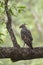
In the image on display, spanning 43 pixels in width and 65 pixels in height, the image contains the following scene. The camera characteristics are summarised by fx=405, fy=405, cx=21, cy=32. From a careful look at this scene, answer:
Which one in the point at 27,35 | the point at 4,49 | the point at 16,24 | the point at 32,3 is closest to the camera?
the point at 4,49

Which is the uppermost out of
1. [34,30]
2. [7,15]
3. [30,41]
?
[7,15]

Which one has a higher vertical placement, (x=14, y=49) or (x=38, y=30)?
(x=14, y=49)

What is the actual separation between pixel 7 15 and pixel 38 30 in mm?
6780

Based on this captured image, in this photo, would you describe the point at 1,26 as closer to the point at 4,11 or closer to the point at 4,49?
the point at 4,11

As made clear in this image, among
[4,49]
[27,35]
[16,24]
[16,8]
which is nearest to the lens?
[4,49]

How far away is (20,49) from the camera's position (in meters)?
5.11

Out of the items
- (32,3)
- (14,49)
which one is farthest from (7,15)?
(32,3)

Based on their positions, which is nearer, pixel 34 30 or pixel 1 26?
Result: pixel 1 26

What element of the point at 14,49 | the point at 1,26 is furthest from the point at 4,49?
the point at 1,26

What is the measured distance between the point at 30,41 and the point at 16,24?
20.3 feet

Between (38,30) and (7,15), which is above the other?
(7,15)

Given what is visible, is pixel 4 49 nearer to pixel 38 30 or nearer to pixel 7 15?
pixel 7 15

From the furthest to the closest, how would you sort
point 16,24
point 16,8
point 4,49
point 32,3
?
point 32,3 < point 16,24 < point 16,8 < point 4,49

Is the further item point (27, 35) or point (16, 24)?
point (16, 24)
